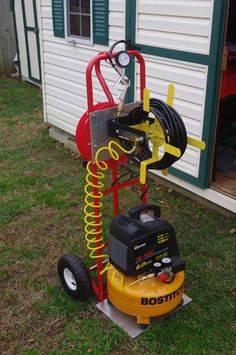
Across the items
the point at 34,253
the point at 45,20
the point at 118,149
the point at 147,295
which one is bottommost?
the point at 34,253

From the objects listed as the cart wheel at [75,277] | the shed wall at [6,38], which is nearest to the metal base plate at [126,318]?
the cart wheel at [75,277]

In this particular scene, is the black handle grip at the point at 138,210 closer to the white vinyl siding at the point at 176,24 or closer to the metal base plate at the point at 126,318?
the metal base plate at the point at 126,318

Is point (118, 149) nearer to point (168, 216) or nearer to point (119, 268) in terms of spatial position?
point (119, 268)

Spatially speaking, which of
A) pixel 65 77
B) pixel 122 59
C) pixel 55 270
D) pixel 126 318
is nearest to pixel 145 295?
pixel 126 318

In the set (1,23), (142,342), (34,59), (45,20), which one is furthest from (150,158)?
(1,23)

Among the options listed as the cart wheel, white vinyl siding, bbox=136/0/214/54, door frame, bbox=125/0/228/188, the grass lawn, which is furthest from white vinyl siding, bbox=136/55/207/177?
the cart wheel

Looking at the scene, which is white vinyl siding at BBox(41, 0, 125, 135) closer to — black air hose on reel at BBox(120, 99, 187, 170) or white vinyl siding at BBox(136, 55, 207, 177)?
white vinyl siding at BBox(136, 55, 207, 177)

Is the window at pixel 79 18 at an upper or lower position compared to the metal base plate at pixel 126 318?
upper

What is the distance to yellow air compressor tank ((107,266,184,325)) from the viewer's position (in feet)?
9.00

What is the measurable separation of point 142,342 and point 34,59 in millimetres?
8507

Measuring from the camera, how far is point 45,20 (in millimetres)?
6285

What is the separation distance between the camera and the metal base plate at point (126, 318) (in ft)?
9.60

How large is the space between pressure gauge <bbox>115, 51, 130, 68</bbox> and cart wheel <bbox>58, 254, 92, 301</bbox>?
1.41m

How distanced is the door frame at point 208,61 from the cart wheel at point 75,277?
1.73 m
